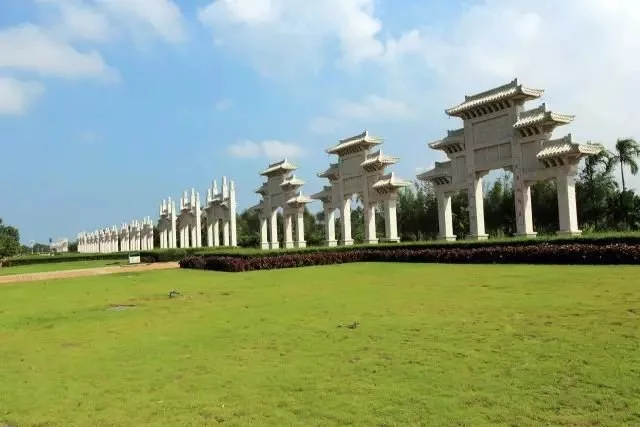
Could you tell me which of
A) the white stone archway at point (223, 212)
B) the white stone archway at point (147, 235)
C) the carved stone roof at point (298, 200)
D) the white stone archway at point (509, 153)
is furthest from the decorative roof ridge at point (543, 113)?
the white stone archway at point (147, 235)

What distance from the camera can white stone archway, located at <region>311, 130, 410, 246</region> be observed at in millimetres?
31594

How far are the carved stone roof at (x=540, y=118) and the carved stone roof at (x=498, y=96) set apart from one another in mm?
791

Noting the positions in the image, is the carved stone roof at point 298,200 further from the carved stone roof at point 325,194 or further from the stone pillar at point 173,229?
the stone pillar at point 173,229

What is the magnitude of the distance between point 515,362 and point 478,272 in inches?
445

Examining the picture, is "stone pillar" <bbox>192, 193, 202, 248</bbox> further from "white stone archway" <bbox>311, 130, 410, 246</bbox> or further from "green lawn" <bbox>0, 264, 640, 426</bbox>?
"green lawn" <bbox>0, 264, 640, 426</bbox>

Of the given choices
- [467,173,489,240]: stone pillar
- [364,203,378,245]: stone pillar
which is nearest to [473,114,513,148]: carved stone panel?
[467,173,489,240]: stone pillar

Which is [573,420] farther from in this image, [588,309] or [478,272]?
[478,272]

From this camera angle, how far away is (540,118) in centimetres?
2325

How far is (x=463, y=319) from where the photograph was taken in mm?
9008

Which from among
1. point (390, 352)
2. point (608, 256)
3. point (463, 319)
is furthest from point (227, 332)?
point (608, 256)

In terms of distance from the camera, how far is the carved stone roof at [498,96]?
78.9 ft

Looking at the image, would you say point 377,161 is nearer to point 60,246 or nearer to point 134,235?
point 134,235

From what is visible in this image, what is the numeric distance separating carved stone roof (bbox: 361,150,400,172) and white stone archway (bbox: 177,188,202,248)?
Result: 26.0 m

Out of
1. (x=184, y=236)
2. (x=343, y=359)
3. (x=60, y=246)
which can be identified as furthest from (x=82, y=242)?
(x=343, y=359)
